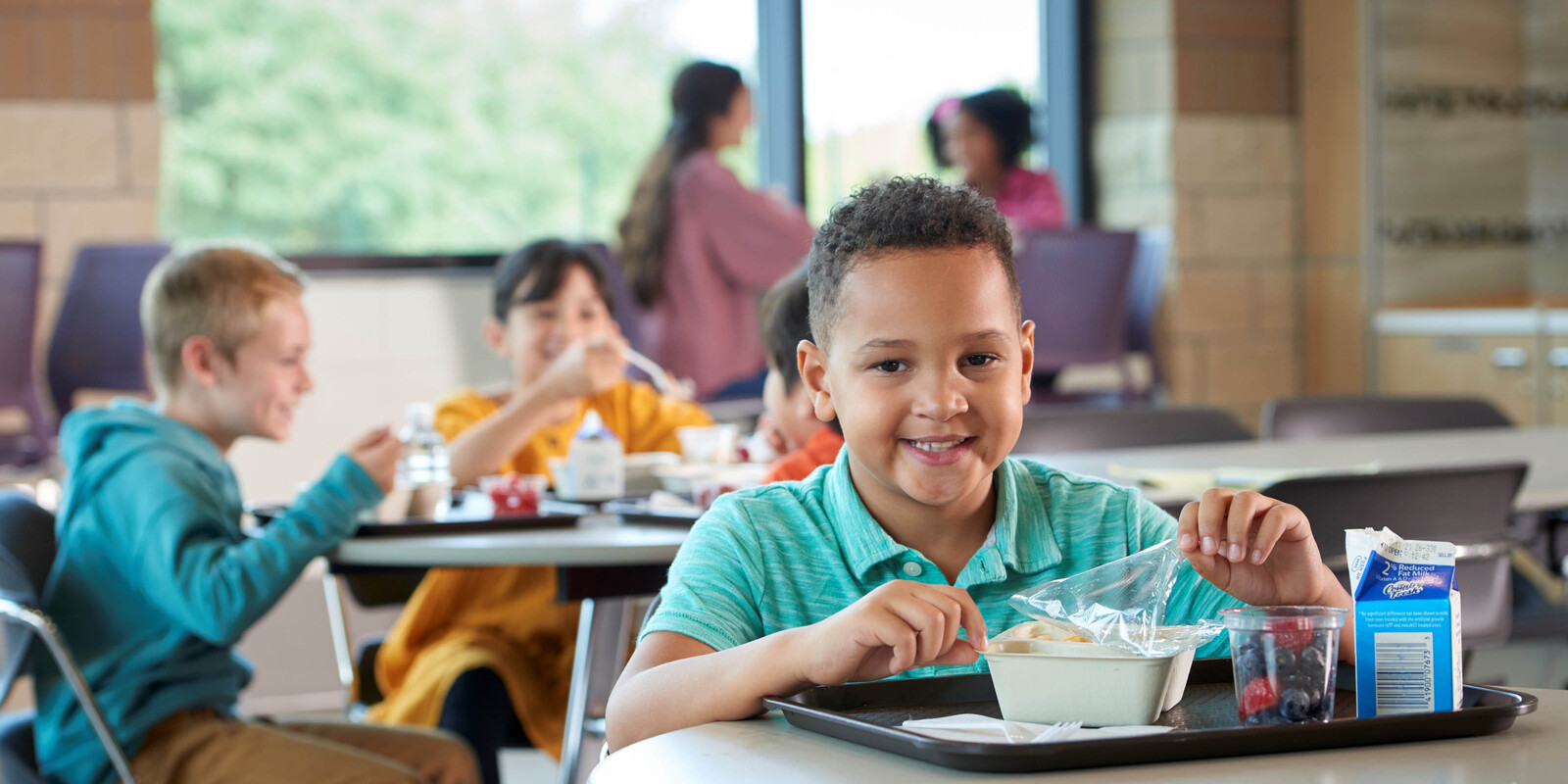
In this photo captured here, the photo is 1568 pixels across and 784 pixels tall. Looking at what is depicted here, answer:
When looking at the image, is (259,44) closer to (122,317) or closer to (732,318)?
(122,317)

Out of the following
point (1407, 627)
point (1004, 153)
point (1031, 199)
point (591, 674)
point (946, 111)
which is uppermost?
point (946, 111)

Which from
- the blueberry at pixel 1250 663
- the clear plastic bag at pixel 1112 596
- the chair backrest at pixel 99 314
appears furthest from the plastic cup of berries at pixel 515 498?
the chair backrest at pixel 99 314

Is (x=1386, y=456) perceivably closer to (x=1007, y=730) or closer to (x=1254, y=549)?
(x=1254, y=549)

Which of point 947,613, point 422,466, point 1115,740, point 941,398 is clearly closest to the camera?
point 1115,740

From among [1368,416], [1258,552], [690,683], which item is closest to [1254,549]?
[1258,552]

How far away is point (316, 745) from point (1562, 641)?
10.0ft

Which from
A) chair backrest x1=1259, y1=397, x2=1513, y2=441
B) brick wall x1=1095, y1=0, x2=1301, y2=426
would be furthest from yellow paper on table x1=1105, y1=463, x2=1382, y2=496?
brick wall x1=1095, y1=0, x2=1301, y2=426

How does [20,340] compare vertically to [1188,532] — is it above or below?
above

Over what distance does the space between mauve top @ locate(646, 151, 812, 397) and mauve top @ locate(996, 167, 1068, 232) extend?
0.72 m

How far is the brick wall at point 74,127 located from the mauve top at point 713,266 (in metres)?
1.55

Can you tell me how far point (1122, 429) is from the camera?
3031 mm

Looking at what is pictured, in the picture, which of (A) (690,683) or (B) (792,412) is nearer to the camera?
(A) (690,683)

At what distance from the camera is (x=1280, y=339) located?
255 inches

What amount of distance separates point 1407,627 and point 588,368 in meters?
1.72
